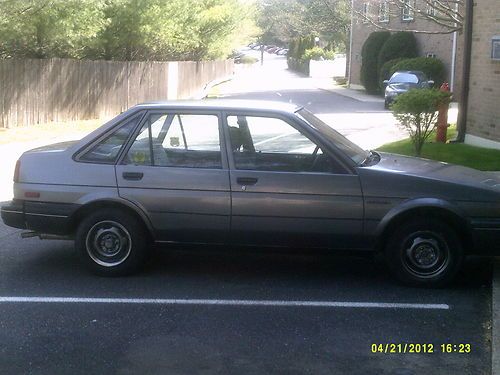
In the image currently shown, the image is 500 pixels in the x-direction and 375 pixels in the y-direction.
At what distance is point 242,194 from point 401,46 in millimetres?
35099

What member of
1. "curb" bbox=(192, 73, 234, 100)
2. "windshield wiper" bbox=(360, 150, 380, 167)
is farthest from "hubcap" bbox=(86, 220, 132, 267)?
"curb" bbox=(192, 73, 234, 100)

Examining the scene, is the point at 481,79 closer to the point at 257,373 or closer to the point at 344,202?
the point at 344,202

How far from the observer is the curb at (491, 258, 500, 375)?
197 inches

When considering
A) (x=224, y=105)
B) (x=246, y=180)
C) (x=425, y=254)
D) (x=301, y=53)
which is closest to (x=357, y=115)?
(x=224, y=105)

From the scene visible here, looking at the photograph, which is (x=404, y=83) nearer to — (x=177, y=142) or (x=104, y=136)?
(x=177, y=142)

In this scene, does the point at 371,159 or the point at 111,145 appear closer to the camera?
the point at 111,145

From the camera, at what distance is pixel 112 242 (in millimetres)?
6957

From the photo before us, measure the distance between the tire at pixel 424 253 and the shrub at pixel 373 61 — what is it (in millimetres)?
36884

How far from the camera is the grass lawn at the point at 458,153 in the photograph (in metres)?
13.3

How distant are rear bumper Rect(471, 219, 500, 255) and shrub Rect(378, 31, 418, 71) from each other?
114 feet

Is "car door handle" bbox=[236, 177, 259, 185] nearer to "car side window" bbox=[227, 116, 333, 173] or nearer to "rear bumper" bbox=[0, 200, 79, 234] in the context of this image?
"car side window" bbox=[227, 116, 333, 173]

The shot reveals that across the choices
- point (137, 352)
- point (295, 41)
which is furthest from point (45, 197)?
point (295, 41)

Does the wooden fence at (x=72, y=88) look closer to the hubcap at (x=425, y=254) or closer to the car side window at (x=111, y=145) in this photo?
the car side window at (x=111, y=145)

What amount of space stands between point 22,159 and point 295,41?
255 feet
